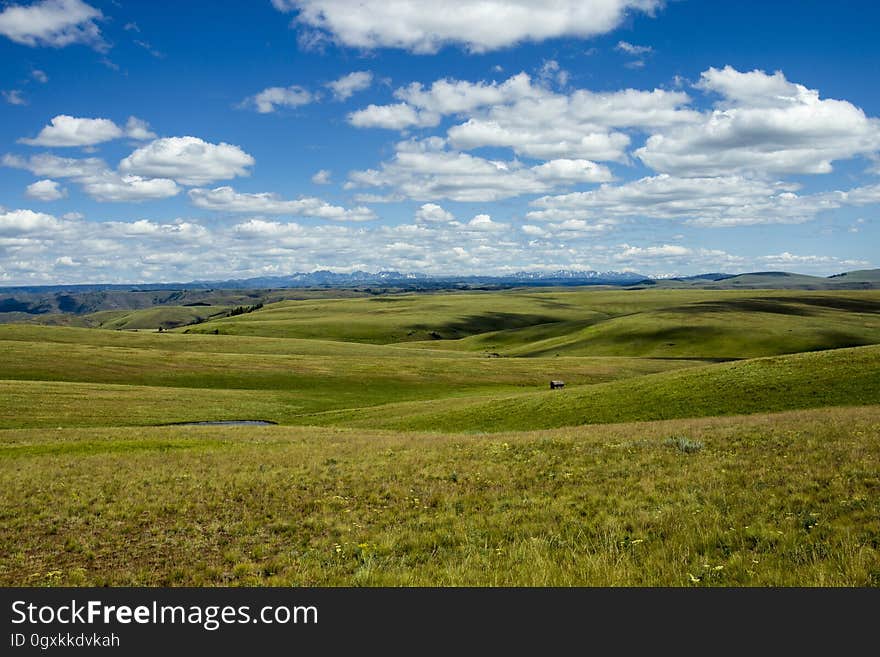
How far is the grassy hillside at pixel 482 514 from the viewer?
1204 cm

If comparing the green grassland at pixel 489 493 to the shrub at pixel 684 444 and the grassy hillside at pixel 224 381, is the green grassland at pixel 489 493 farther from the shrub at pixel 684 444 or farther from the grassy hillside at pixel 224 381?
the grassy hillside at pixel 224 381

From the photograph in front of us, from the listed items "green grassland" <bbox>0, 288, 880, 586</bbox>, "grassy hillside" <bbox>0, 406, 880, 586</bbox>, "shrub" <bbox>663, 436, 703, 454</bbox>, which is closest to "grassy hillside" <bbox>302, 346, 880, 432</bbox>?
"green grassland" <bbox>0, 288, 880, 586</bbox>

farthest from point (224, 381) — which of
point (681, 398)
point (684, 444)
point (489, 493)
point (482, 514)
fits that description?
point (482, 514)

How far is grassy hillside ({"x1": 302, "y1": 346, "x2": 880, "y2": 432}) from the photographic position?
43.6 metres

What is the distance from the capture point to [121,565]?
14523 mm

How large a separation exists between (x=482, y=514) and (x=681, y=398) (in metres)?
36.9

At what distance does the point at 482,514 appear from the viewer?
17.1 meters

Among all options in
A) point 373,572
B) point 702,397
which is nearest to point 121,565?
point 373,572

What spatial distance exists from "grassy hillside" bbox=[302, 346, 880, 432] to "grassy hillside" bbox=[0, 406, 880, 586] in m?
15.1

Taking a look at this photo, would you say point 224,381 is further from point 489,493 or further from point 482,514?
point 482,514

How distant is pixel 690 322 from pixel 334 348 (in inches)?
3669

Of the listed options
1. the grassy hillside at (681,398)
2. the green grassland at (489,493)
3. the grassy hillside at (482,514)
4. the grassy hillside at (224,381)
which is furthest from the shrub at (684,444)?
the grassy hillside at (224,381)

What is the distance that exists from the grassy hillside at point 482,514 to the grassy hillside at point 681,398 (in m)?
15.1

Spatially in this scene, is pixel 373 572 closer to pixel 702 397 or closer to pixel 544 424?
pixel 544 424
